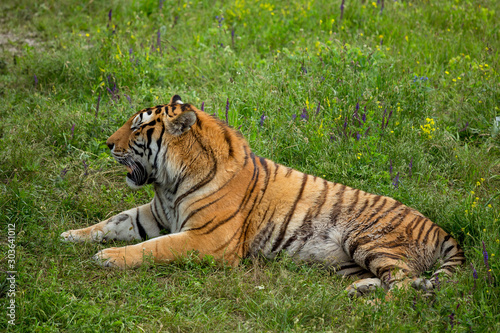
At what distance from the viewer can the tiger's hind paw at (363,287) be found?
11.6 feet

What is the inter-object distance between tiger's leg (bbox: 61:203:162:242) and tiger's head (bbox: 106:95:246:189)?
0.83 feet

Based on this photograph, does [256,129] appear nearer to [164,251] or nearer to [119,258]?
[164,251]

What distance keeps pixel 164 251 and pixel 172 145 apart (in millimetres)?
810

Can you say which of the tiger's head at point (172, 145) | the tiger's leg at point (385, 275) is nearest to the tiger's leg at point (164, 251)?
the tiger's head at point (172, 145)

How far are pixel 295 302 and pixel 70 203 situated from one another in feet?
7.04

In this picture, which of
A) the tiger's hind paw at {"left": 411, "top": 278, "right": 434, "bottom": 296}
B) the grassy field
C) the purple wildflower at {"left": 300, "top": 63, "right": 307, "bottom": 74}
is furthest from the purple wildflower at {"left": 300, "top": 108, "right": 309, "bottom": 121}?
the tiger's hind paw at {"left": 411, "top": 278, "right": 434, "bottom": 296}

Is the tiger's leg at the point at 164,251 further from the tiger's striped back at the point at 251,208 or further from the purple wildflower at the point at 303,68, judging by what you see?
the purple wildflower at the point at 303,68

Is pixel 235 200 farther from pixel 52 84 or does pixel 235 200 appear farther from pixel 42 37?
pixel 42 37

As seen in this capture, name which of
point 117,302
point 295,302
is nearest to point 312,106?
point 295,302

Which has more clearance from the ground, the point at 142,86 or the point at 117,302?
the point at 142,86

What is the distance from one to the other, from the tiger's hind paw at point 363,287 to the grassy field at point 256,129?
0.09 m

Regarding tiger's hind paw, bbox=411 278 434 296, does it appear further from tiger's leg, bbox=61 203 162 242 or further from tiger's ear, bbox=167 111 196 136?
tiger's leg, bbox=61 203 162 242

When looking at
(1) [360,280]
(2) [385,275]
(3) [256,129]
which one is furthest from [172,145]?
(2) [385,275]

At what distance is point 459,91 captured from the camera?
5.92m
